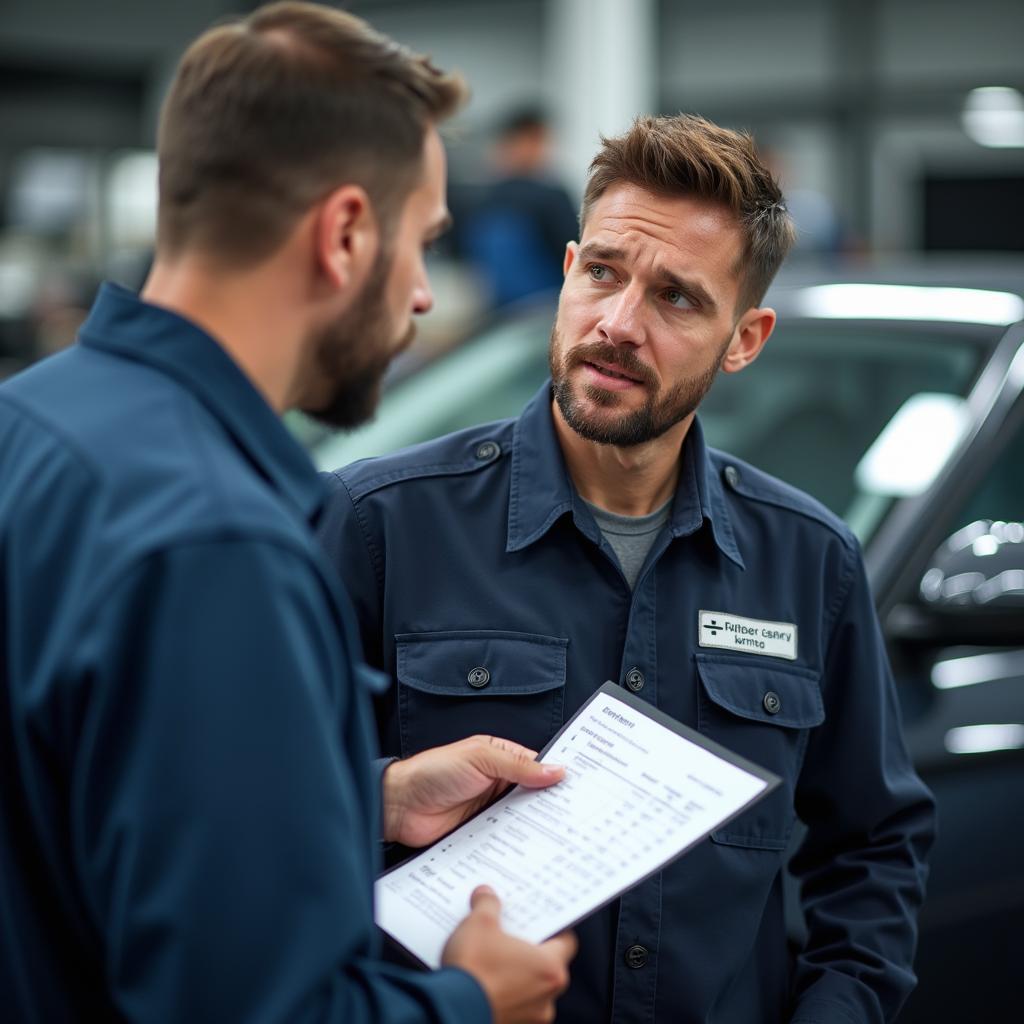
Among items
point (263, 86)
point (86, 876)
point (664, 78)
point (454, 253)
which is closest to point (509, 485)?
point (263, 86)

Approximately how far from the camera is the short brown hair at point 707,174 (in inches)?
72.1

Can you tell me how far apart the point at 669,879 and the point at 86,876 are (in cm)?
85

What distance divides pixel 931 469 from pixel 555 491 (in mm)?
811

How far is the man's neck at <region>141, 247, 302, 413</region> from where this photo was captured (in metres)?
1.12

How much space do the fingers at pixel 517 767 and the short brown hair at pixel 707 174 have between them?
747 mm

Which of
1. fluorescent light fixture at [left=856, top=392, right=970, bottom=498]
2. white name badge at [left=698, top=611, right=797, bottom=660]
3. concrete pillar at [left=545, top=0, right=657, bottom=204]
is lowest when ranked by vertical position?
white name badge at [left=698, top=611, right=797, bottom=660]

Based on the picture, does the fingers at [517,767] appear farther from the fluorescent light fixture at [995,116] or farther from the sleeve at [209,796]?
the fluorescent light fixture at [995,116]

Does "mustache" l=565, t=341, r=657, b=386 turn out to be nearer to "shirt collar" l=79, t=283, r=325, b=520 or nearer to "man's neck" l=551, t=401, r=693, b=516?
"man's neck" l=551, t=401, r=693, b=516

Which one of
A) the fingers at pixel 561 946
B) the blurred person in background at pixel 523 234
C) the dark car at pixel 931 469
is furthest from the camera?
the blurred person in background at pixel 523 234

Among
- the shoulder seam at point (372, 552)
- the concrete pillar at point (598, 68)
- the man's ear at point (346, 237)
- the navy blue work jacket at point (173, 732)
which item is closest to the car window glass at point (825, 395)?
the shoulder seam at point (372, 552)

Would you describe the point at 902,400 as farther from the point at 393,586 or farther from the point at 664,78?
the point at 664,78

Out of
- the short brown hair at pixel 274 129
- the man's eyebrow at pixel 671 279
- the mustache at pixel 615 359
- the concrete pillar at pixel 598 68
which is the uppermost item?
the concrete pillar at pixel 598 68

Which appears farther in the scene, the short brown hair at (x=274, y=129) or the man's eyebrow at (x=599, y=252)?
the man's eyebrow at (x=599, y=252)

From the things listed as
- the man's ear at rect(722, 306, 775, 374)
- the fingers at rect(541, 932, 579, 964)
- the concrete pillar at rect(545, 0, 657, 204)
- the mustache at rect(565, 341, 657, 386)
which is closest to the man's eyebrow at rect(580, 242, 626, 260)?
the mustache at rect(565, 341, 657, 386)
